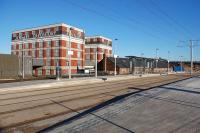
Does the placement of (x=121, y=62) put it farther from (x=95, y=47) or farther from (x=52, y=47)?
(x=52, y=47)

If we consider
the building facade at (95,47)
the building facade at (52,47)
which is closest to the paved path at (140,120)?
the building facade at (52,47)

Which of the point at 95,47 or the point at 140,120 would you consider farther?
the point at 95,47

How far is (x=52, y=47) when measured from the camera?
221ft

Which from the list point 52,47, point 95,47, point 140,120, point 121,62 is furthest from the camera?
point 95,47

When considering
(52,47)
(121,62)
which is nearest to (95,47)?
(121,62)

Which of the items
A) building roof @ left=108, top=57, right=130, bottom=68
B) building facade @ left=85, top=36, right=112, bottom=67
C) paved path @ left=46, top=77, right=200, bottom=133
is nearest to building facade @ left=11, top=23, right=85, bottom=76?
building roof @ left=108, top=57, right=130, bottom=68

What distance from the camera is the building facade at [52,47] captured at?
65.4 metres

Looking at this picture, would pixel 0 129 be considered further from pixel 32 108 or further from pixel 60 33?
pixel 60 33

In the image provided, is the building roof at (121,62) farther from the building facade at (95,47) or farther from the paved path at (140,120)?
the paved path at (140,120)

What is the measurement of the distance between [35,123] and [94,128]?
2741 millimetres

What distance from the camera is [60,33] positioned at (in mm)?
65125

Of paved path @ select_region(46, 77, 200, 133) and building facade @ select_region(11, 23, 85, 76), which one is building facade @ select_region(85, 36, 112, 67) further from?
paved path @ select_region(46, 77, 200, 133)

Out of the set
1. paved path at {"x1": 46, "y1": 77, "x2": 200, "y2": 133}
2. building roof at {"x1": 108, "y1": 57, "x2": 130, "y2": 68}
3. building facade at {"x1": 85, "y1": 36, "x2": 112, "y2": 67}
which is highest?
building facade at {"x1": 85, "y1": 36, "x2": 112, "y2": 67}

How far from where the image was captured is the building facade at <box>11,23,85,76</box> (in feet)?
214
